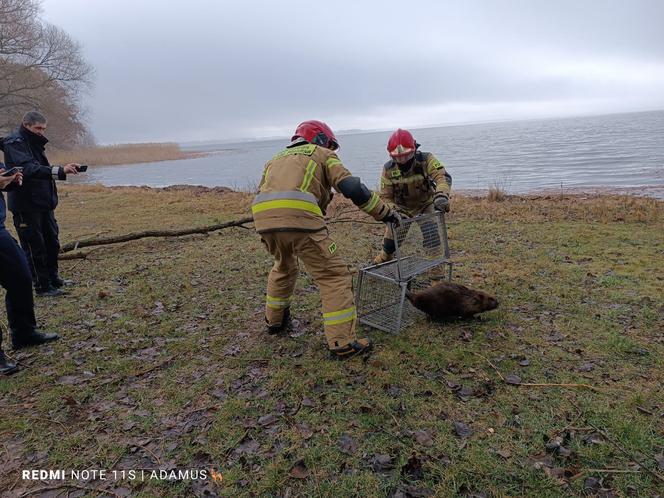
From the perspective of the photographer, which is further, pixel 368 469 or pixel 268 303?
pixel 268 303

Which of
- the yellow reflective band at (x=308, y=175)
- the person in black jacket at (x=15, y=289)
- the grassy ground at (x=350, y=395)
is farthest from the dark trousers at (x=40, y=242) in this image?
the yellow reflective band at (x=308, y=175)

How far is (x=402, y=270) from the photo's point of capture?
4.39m

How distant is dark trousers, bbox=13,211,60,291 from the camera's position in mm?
5551

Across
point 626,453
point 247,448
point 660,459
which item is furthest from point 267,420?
point 660,459

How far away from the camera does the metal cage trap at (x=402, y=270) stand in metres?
4.48

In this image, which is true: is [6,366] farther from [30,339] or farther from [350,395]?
[350,395]

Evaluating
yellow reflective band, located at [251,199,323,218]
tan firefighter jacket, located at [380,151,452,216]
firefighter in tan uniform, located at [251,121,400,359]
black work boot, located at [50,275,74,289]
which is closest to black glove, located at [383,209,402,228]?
firefighter in tan uniform, located at [251,121,400,359]

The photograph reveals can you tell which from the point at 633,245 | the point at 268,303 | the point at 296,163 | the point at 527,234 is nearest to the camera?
the point at 296,163

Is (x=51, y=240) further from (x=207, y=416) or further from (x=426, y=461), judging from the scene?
(x=426, y=461)

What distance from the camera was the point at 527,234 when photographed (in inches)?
329

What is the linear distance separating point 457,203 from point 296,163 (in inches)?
385

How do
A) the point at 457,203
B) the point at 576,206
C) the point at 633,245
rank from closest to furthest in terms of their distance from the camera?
the point at 633,245, the point at 576,206, the point at 457,203

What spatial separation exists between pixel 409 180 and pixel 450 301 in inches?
69.6

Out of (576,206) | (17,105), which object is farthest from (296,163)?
(17,105)
